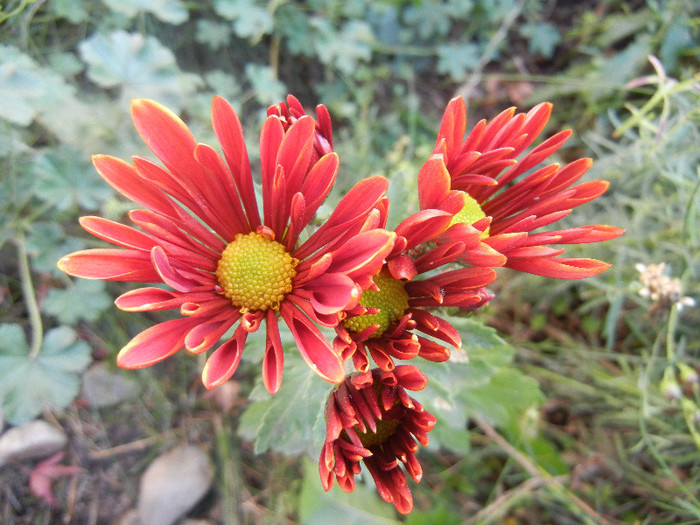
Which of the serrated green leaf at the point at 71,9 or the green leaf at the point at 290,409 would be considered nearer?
the green leaf at the point at 290,409

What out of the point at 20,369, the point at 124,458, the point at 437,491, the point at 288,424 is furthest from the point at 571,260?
the point at 124,458

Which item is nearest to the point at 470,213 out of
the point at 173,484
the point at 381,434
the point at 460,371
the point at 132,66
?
the point at 460,371

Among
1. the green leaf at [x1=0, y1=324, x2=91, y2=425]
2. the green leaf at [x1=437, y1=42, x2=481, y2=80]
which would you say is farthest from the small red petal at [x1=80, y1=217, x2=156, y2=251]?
the green leaf at [x1=437, y1=42, x2=481, y2=80]

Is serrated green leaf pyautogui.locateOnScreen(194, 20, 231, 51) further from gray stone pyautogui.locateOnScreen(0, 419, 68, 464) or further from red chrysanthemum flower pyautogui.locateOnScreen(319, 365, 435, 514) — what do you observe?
red chrysanthemum flower pyautogui.locateOnScreen(319, 365, 435, 514)

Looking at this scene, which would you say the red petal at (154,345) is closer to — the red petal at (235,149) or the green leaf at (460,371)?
the red petal at (235,149)

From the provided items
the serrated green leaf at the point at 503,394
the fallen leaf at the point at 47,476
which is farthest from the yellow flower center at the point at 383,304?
the fallen leaf at the point at 47,476

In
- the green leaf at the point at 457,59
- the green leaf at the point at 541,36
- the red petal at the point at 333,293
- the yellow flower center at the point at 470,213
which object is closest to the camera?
the red petal at the point at 333,293
